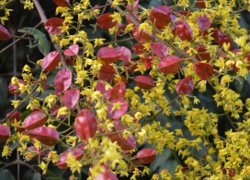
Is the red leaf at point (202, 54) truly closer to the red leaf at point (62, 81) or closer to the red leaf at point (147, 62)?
the red leaf at point (147, 62)

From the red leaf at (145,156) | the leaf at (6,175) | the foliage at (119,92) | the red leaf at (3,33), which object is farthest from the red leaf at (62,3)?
the leaf at (6,175)

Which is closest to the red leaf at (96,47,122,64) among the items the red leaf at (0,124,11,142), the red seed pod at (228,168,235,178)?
the red leaf at (0,124,11,142)

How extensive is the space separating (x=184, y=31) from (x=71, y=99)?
26cm

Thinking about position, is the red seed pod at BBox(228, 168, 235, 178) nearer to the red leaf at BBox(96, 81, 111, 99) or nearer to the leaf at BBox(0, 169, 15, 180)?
the red leaf at BBox(96, 81, 111, 99)

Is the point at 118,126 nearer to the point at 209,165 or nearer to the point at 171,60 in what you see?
the point at 171,60

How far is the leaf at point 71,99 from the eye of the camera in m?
0.74

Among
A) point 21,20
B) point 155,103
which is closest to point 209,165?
point 155,103

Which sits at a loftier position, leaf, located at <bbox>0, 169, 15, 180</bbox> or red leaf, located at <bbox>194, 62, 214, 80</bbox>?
red leaf, located at <bbox>194, 62, 214, 80</bbox>

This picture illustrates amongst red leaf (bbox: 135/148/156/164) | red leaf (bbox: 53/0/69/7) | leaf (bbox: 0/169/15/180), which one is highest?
red leaf (bbox: 53/0/69/7)

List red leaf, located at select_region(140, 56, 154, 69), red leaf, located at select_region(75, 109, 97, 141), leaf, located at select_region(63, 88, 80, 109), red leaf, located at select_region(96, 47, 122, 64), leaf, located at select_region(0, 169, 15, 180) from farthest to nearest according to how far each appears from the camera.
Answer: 1. leaf, located at select_region(0, 169, 15, 180)
2. red leaf, located at select_region(140, 56, 154, 69)
3. red leaf, located at select_region(96, 47, 122, 64)
4. leaf, located at select_region(63, 88, 80, 109)
5. red leaf, located at select_region(75, 109, 97, 141)

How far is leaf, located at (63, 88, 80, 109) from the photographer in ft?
2.43

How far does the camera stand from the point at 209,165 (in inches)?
43.7

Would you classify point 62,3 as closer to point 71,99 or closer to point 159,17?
point 159,17

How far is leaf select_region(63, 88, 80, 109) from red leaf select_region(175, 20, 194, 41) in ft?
0.81
